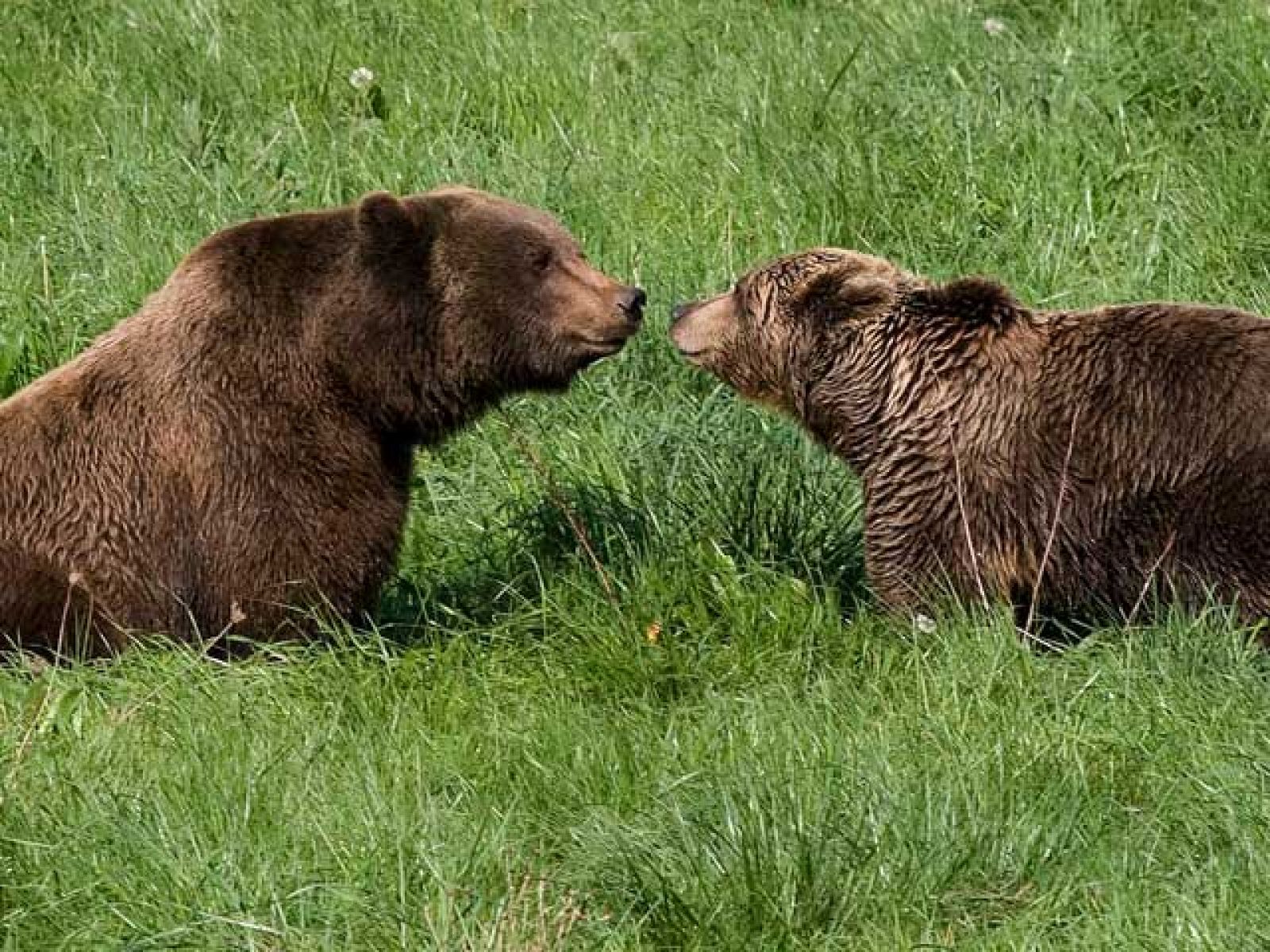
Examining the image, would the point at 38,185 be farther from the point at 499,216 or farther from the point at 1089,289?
the point at 1089,289

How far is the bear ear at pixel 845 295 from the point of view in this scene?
273 inches

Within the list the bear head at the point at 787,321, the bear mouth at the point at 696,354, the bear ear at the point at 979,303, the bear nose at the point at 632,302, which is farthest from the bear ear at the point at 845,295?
the bear nose at the point at 632,302

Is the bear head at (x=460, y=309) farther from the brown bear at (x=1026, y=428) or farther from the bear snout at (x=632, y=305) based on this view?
the brown bear at (x=1026, y=428)

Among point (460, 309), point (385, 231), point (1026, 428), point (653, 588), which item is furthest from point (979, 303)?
point (385, 231)

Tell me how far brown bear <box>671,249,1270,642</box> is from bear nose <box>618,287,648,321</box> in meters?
0.35

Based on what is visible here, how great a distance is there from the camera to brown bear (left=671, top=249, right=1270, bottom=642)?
621cm

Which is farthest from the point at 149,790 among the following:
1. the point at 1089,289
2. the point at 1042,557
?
the point at 1089,289

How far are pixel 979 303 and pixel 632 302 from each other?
3.23ft

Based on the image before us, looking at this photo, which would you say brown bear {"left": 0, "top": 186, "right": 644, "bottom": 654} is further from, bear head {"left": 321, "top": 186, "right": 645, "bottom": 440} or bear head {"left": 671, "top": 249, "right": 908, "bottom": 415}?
bear head {"left": 671, "top": 249, "right": 908, "bottom": 415}

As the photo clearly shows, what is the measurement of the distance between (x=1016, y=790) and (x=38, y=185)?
528 cm

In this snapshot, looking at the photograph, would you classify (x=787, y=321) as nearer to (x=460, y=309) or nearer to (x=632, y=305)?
(x=632, y=305)

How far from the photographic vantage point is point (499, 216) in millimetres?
6996

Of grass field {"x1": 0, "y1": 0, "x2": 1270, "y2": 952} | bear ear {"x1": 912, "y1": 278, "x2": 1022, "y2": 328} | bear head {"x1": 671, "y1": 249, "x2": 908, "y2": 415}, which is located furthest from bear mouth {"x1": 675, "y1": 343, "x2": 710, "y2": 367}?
bear ear {"x1": 912, "y1": 278, "x2": 1022, "y2": 328}

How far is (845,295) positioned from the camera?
697 cm
